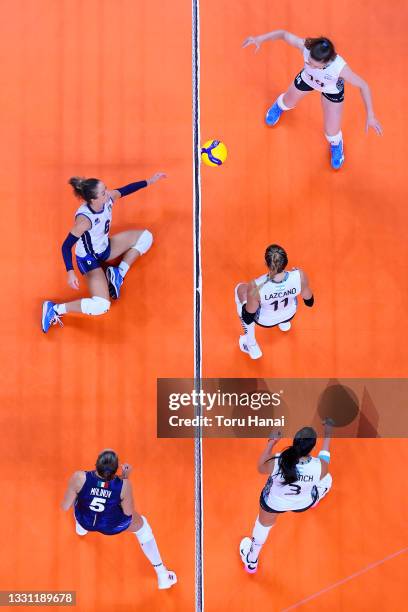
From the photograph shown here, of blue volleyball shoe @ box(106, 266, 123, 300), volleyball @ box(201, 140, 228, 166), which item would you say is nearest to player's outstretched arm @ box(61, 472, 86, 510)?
blue volleyball shoe @ box(106, 266, 123, 300)

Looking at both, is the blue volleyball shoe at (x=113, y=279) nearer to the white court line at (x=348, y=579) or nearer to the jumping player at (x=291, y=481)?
the jumping player at (x=291, y=481)

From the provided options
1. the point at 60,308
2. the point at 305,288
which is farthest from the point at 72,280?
the point at 305,288

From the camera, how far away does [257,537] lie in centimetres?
480

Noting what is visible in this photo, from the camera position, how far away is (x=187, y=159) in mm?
5859

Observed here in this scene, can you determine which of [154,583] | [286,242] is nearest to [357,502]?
[154,583]

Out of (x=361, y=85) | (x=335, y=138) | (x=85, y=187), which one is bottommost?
(x=85, y=187)

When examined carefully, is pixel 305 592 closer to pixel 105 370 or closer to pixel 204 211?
pixel 105 370

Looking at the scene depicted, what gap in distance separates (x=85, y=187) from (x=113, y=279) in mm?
975

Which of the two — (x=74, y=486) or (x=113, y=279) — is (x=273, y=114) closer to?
(x=113, y=279)

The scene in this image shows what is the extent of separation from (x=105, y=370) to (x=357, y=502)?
93.6 inches

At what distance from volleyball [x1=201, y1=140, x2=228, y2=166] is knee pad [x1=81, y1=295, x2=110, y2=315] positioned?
1.54m

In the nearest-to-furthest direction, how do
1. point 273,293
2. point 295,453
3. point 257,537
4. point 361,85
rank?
point 295,453
point 273,293
point 257,537
point 361,85

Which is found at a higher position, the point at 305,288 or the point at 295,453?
the point at 305,288

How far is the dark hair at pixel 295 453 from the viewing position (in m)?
4.14
